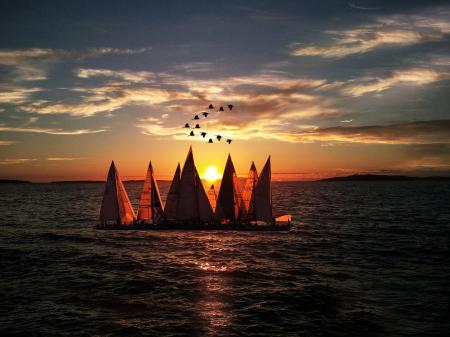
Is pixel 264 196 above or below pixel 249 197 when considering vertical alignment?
above

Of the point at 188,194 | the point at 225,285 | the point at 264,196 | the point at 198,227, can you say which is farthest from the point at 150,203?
the point at 225,285

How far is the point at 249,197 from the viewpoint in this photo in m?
61.1

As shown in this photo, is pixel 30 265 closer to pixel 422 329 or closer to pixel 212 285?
pixel 212 285

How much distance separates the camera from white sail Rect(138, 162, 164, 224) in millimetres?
62000

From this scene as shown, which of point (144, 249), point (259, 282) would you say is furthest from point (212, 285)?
point (144, 249)

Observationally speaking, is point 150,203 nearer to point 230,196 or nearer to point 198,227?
point 198,227

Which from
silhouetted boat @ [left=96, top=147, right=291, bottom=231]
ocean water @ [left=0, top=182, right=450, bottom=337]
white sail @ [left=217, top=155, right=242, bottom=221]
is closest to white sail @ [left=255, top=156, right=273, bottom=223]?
silhouetted boat @ [left=96, top=147, right=291, bottom=231]

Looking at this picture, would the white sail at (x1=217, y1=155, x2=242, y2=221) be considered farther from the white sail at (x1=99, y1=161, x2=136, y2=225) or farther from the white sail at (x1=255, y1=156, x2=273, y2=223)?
the white sail at (x1=99, y1=161, x2=136, y2=225)

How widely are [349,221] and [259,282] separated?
52.6m

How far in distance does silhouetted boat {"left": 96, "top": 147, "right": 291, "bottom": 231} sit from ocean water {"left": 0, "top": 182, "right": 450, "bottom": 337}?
2390 mm

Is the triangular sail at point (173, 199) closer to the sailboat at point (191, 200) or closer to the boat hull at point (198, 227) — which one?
the sailboat at point (191, 200)

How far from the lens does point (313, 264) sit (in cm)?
4291

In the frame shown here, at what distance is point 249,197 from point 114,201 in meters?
20.8

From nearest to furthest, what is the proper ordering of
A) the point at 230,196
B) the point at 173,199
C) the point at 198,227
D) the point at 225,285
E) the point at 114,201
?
the point at 225,285 < the point at 198,227 < the point at 114,201 < the point at 230,196 < the point at 173,199
